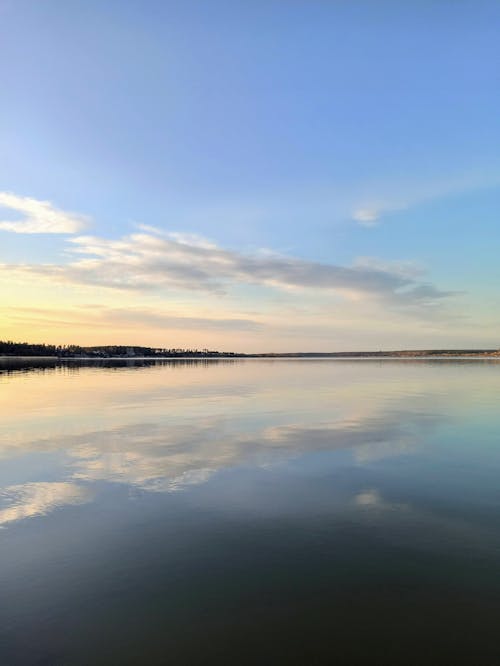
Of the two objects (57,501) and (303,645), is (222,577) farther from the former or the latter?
(57,501)

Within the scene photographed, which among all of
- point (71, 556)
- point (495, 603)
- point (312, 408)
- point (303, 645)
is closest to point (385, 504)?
point (495, 603)

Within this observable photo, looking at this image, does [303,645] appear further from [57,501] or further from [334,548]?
[57,501]

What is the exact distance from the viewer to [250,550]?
911 cm

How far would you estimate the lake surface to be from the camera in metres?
6.41

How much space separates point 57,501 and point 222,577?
653 cm

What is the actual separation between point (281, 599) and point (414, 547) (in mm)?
3496

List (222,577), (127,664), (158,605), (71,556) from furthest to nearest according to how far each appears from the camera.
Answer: (71,556) < (222,577) < (158,605) < (127,664)

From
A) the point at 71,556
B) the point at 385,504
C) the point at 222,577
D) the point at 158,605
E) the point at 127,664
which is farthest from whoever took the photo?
the point at 385,504

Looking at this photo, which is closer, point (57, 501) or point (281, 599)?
point (281, 599)

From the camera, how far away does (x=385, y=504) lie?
38.9 ft

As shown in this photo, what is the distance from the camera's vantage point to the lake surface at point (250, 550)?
641cm

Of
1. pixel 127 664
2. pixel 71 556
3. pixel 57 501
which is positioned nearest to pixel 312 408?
pixel 57 501

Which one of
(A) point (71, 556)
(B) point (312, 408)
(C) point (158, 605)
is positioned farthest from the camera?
(B) point (312, 408)

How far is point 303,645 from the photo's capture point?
629 cm
